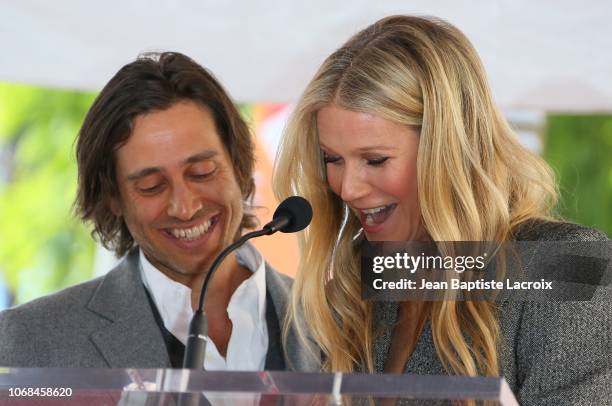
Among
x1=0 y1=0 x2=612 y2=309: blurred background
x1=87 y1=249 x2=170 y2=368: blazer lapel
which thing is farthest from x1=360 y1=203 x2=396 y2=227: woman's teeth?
x1=0 y1=0 x2=612 y2=309: blurred background

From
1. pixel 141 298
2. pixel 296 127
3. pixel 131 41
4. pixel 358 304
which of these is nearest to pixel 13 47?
pixel 131 41

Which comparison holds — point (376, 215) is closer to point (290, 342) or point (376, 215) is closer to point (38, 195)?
point (290, 342)

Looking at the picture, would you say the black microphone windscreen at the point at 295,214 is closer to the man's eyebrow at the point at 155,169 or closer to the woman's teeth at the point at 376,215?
the woman's teeth at the point at 376,215

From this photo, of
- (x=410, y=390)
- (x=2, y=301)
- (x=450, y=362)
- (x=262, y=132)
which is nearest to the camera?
(x=410, y=390)

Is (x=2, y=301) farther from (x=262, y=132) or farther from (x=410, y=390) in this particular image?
(x=410, y=390)

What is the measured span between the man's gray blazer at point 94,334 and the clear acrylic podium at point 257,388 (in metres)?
1.15

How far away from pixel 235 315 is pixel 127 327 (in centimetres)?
26

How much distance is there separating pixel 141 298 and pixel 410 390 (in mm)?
1418

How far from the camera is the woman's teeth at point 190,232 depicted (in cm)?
274

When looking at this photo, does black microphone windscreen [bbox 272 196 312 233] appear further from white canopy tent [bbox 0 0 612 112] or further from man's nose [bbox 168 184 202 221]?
white canopy tent [bbox 0 0 612 112]

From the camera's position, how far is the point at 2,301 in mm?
5340

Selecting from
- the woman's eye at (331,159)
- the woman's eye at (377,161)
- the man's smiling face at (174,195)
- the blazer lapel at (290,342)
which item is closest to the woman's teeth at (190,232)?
the man's smiling face at (174,195)

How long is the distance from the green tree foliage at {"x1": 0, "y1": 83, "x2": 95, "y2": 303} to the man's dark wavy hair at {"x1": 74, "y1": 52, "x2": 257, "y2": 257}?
2.65 meters

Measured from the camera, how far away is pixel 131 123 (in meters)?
2.80
